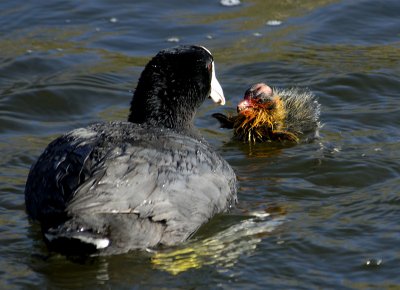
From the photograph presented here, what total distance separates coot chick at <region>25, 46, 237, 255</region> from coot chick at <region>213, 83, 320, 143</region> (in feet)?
5.58

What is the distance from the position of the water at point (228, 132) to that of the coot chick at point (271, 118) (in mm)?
154

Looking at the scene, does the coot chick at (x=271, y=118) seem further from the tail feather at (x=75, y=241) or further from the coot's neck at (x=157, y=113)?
the tail feather at (x=75, y=241)

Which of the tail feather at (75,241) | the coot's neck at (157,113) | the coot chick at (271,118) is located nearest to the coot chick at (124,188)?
the tail feather at (75,241)

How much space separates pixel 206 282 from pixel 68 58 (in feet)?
17.3

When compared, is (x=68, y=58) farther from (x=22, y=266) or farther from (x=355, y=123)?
(x=22, y=266)

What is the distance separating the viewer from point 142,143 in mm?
6941

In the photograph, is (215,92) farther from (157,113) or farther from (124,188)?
(124,188)

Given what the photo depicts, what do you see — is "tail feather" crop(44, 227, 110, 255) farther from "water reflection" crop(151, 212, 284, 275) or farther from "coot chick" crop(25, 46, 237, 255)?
"water reflection" crop(151, 212, 284, 275)

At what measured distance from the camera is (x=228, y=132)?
973cm

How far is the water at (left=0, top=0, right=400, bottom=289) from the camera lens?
668cm

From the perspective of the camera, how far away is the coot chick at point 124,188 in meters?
6.32

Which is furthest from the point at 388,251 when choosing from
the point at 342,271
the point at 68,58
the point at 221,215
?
the point at 68,58

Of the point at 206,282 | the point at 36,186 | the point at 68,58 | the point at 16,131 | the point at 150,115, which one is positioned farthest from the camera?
the point at 68,58

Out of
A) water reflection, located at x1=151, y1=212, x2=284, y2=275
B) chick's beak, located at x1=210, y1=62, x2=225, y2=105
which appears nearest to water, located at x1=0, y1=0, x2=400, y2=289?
water reflection, located at x1=151, y1=212, x2=284, y2=275
